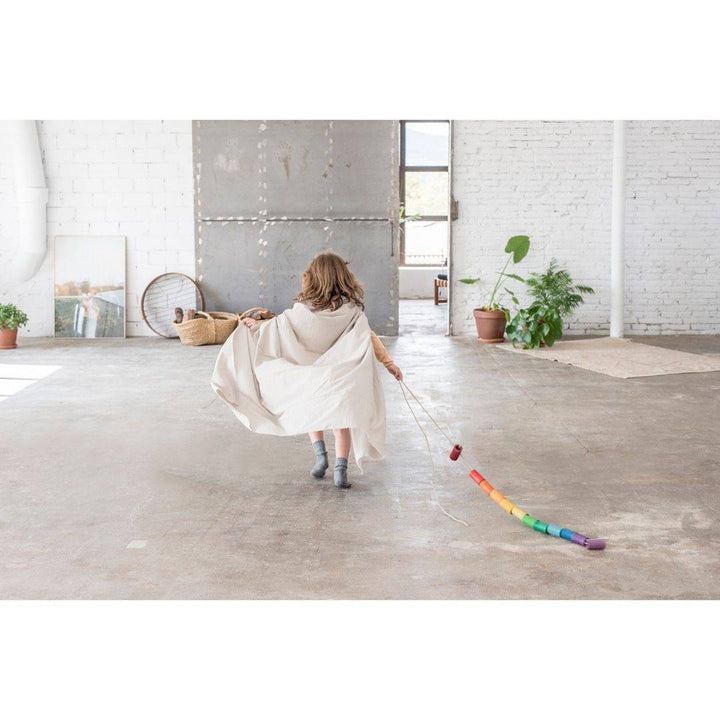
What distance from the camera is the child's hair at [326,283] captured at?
183 inches

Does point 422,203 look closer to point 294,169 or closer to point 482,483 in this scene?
point 294,169

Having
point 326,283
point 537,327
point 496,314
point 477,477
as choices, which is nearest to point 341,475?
point 477,477

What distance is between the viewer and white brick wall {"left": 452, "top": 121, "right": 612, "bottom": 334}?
34.9 feet

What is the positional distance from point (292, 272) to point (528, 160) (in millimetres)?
2951

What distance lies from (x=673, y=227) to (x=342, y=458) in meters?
7.40

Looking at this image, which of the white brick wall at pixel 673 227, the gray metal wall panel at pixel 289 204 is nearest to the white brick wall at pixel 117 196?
the gray metal wall panel at pixel 289 204

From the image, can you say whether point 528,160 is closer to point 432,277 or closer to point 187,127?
point 187,127

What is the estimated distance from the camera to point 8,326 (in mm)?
9750

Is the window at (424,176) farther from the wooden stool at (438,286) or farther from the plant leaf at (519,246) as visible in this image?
the plant leaf at (519,246)

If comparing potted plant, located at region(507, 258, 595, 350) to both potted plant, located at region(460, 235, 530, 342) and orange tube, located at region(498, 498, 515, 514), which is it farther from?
orange tube, located at region(498, 498, 515, 514)

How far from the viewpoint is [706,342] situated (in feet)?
33.0

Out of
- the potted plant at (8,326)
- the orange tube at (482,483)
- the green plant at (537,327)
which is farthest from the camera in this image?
the potted plant at (8,326)

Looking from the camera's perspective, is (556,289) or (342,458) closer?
(342,458)

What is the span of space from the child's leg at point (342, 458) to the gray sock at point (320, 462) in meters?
0.17
